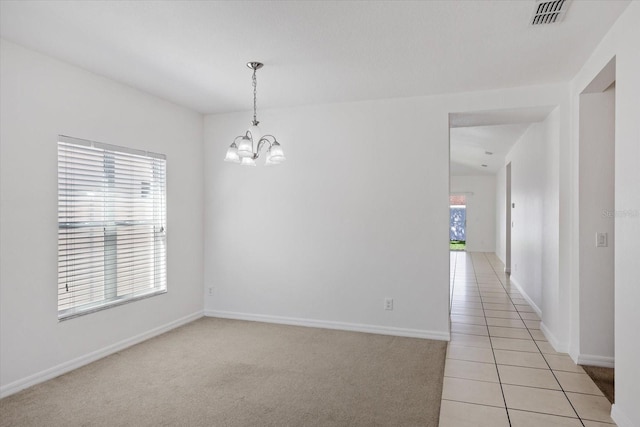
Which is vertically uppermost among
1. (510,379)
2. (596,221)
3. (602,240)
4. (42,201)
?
(42,201)

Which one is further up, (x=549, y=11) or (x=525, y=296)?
(x=549, y=11)

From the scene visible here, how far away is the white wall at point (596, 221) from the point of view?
321 centimetres

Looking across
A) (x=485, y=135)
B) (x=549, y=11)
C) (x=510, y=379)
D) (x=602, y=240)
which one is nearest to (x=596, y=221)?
(x=602, y=240)

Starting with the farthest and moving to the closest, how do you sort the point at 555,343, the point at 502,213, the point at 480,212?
1. the point at 480,212
2. the point at 502,213
3. the point at 555,343

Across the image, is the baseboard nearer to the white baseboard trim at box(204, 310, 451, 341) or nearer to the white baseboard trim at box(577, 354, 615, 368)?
the white baseboard trim at box(577, 354, 615, 368)

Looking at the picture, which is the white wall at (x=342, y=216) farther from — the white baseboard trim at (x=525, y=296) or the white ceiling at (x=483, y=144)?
the white ceiling at (x=483, y=144)

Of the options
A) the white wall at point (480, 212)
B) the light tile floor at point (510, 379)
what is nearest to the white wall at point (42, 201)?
the light tile floor at point (510, 379)

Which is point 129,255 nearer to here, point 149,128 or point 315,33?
point 149,128

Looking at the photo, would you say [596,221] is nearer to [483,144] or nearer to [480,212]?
[483,144]

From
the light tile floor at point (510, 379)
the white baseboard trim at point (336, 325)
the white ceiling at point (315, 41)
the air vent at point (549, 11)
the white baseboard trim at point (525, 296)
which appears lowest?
the light tile floor at point (510, 379)

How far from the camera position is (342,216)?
14.3 feet

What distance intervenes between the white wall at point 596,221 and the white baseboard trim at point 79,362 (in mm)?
4105

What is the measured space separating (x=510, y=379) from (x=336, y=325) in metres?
1.86

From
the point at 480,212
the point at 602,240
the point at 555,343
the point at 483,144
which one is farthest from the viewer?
the point at 480,212
